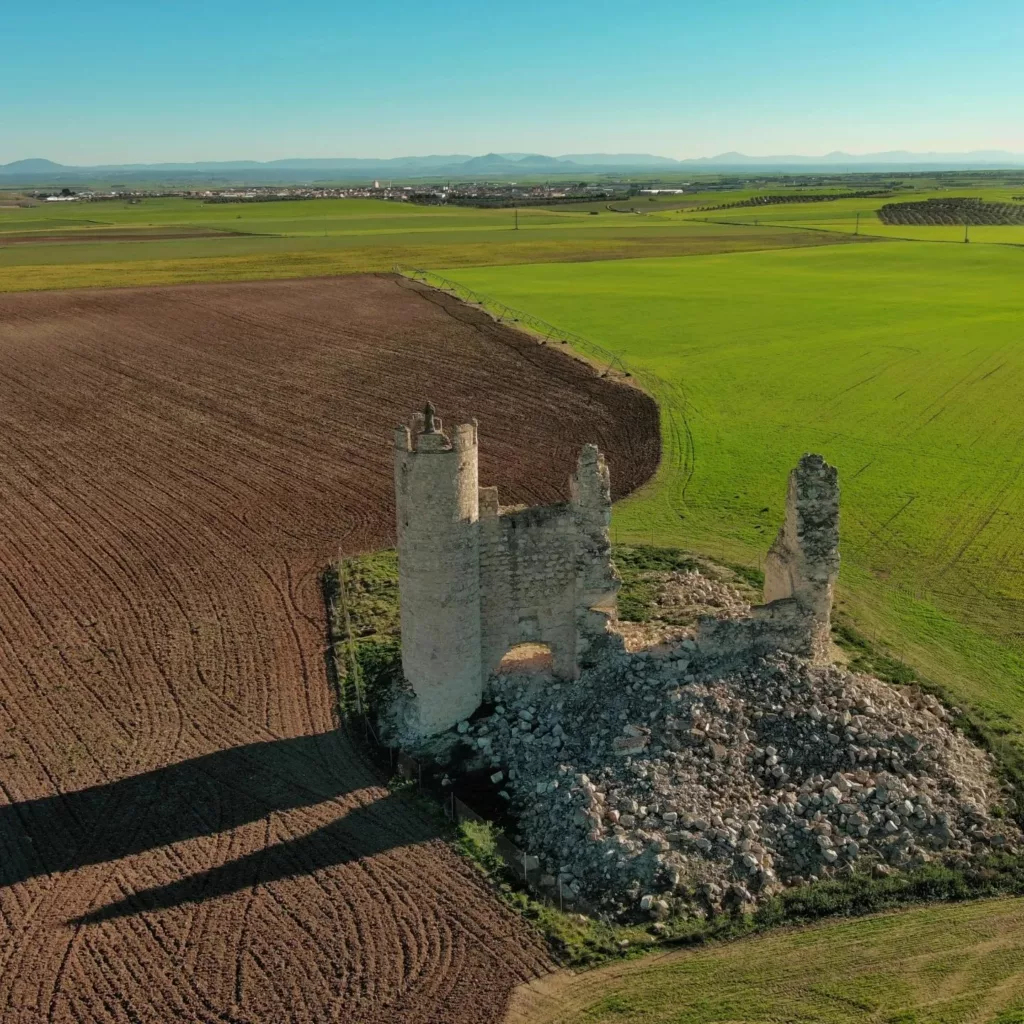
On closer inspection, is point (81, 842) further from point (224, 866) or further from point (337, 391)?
point (337, 391)

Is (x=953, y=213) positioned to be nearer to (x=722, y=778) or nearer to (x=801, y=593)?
(x=801, y=593)

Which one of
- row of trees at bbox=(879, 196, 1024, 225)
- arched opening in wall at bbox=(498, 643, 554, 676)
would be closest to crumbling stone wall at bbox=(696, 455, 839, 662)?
arched opening in wall at bbox=(498, 643, 554, 676)

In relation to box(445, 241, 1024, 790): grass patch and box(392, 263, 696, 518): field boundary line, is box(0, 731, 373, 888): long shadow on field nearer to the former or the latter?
box(445, 241, 1024, 790): grass patch

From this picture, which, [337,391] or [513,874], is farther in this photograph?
[337,391]

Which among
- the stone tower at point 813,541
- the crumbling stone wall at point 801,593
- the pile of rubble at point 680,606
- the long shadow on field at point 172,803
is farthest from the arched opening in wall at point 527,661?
the stone tower at point 813,541

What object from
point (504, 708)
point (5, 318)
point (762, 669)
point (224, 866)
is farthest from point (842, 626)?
point (5, 318)

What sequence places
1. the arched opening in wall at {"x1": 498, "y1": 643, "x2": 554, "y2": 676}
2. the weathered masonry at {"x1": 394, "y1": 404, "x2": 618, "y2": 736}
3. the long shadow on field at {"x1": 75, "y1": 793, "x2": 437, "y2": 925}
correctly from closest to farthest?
the long shadow on field at {"x1": 75, "y1": 793, "x2": 437, "y2": 925} → the weathered masonry at {"x1": 394, "y1": 404, "x2": 618, "y2": 736} → the arched opening in wall at {"x1": 498, "y1": 643, "x2": 554, "y2": 676}

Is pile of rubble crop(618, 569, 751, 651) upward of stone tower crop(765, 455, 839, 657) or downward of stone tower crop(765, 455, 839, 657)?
downward

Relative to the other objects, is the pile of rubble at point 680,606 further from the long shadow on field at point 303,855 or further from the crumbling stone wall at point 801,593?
the long shadow on field at point 303,855
